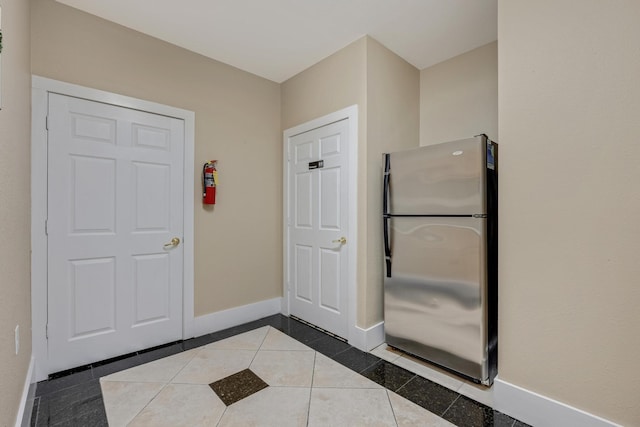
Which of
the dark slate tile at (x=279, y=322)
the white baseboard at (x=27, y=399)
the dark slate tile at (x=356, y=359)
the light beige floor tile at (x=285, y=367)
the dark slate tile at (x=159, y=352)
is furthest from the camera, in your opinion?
→ the dark slate tile at (x=279, y=322)

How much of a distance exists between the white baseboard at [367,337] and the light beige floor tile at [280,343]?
429 mm

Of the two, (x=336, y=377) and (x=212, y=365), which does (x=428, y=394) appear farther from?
(x=212, y=365)

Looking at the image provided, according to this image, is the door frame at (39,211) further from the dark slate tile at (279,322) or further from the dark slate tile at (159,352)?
the dark slate tile at (279,322)

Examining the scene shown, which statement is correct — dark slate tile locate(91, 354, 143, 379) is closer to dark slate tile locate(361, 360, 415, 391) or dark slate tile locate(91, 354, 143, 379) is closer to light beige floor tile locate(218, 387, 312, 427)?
light beige floor tile locate(218, 387, 312, 427)

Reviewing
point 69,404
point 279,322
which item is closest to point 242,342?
point 279,322

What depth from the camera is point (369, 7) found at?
2.20 metres

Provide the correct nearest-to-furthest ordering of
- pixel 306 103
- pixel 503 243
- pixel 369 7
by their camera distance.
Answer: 1. pixel 503 243
2. pixel 369 7
3. pixel 306 103

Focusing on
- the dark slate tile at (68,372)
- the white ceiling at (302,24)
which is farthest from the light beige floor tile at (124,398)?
the white ceiling at (302,24)

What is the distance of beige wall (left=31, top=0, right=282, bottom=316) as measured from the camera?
7.21ft

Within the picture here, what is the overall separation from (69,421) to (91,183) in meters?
1.60

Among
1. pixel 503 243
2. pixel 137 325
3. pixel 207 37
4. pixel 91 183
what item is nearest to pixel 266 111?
pixel 207 37

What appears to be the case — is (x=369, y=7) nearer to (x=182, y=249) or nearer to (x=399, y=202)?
(x=399, y=202)

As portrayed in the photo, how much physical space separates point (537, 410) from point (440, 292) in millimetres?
828

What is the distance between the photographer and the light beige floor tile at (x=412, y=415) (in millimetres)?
1644
